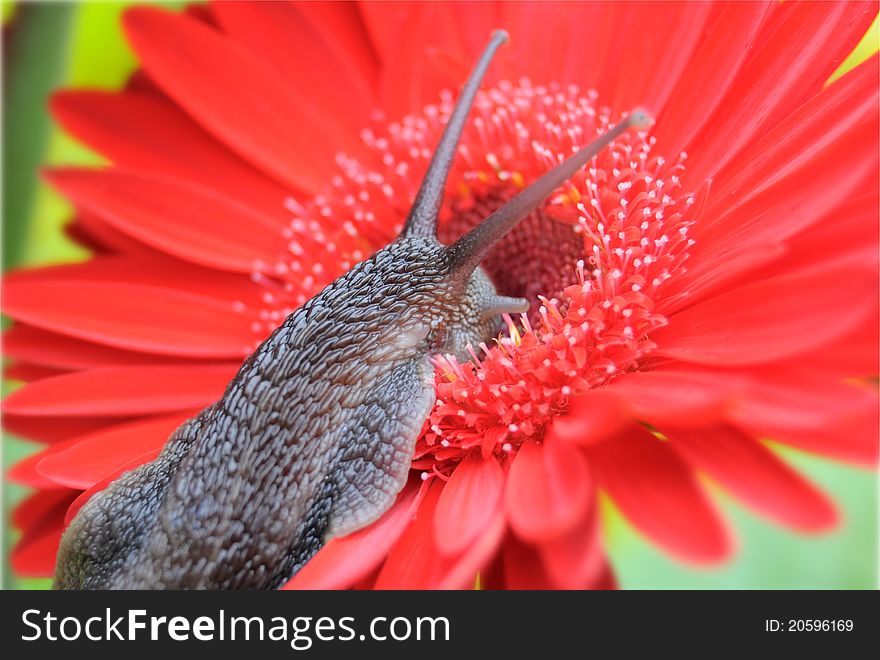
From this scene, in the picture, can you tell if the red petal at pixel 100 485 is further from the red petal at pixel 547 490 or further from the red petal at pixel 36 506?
the red petal at pixel 547 490

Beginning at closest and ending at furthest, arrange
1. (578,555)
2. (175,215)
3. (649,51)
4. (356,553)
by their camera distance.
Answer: (578,555) < (356,553) < (649,51) < (175,215)

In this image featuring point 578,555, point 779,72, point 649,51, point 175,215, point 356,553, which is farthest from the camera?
point 175,215

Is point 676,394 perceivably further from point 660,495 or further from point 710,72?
point 710,72

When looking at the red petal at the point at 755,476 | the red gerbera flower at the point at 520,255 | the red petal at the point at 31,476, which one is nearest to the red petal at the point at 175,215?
the red gerbera flower at the point at 520,255

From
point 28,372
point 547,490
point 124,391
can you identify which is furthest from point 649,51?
point 28,372

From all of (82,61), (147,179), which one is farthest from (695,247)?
(82,61)

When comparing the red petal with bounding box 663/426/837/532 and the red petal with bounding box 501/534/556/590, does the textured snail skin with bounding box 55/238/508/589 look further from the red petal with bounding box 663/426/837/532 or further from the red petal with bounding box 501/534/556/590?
the red petal with bounding box 663/426/837/532
